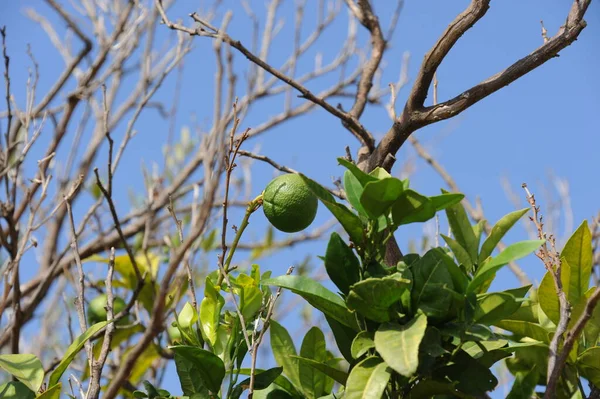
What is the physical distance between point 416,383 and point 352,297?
174 mm

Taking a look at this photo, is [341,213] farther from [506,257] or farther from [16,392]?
[16,392]

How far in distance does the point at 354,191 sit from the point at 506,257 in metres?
0.22

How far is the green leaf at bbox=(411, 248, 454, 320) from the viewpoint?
93 centimetres

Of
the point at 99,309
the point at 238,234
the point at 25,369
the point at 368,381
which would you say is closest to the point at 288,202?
the point at 238,234

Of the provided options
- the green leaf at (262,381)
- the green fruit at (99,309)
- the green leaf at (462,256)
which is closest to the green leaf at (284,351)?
the green leaf at (262,381)

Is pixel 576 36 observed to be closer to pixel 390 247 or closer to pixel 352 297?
pixel 390 247

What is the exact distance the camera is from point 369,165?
53.6 inches

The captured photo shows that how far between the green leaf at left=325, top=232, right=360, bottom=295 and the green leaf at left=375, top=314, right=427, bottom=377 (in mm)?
90

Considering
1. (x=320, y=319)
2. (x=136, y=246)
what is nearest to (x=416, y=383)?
(x=136, y=246)

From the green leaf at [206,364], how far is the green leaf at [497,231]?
15.1 inches

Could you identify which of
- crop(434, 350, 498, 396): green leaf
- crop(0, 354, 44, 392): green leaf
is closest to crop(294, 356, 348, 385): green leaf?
→ crop(434, 350, 498, 396): green leaf

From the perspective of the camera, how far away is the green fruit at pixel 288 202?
1162 millimetres

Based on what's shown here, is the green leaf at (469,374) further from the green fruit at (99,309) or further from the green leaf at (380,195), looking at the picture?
the green fruit at (99,309)

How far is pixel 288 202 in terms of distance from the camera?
1160mm
